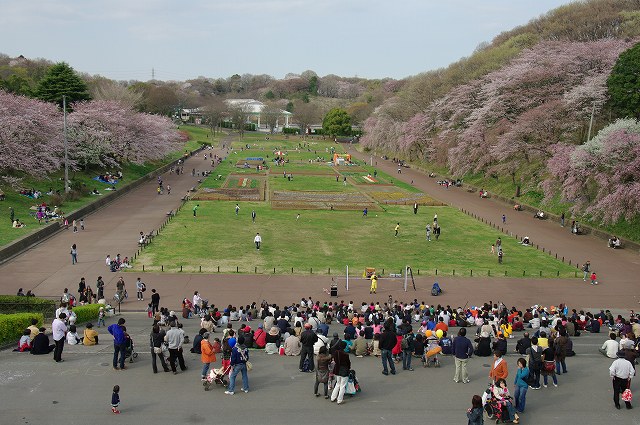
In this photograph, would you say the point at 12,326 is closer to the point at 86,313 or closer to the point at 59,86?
the point at 86,313

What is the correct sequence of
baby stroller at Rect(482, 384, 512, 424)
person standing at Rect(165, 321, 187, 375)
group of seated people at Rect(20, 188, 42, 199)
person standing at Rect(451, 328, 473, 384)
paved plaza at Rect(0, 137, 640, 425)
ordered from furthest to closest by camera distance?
1. group of seated people at Rect(20, 188, 42, 199)
2. person standing at Rect(165, 321, 187, 375)
3. person standing at Rect(451, 328, 473, 384)
4. paved plaza at Rect(0, 137, 640, 425)
5. baby stroller at Rect(482, 384, 512, 424)

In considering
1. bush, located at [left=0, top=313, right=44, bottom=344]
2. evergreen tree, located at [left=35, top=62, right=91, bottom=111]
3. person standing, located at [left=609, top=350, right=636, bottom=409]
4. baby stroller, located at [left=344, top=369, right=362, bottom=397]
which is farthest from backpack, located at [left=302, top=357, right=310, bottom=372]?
evergreen tree, located at [left=35, top=62, right=91, bottom=111]

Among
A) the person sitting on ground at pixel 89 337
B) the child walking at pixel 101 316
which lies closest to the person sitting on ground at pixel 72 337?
the person sitting on ground at pixel 89 337

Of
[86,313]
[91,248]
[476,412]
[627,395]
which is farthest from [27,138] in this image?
[627,395]

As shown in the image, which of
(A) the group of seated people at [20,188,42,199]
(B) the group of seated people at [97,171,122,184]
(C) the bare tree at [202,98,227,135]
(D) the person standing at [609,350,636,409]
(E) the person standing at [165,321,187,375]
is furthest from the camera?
(C) the bare tree at [202,98,227,135]

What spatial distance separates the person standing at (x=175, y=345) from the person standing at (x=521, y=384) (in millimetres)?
8039

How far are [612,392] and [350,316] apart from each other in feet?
32.5

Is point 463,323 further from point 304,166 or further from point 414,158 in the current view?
point 414,158

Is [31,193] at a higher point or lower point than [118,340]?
higher

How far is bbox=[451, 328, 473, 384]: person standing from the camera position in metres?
13.8

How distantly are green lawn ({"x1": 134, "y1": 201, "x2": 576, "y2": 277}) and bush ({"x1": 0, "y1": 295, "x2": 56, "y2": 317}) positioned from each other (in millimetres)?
9907

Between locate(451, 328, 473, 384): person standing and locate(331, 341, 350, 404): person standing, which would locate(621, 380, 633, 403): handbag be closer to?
locate(451, 328, 473, 384): person standing

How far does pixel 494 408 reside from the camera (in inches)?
481

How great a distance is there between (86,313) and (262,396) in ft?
35.8
